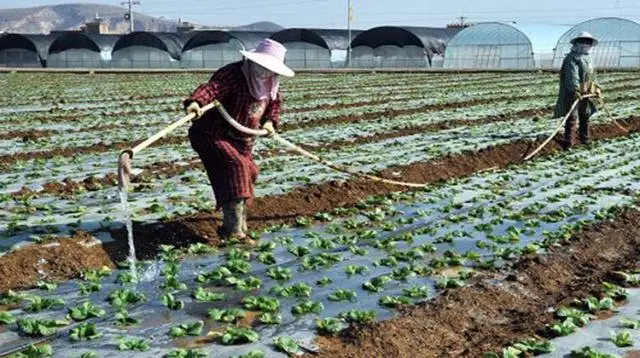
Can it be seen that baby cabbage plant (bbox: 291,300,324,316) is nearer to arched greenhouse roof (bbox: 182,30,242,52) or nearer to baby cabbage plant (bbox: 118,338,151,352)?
baby cabbage plant (bbox: 118,338,151,352)

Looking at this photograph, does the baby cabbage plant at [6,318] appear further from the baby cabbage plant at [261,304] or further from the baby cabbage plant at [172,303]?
the baby cabbage plant at [261,304]

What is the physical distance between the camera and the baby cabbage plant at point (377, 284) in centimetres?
601

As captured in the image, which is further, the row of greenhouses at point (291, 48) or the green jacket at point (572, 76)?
the row of greenhouses at point (291, 48)

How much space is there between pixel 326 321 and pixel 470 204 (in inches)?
177

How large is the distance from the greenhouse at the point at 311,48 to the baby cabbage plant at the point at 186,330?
56836mm

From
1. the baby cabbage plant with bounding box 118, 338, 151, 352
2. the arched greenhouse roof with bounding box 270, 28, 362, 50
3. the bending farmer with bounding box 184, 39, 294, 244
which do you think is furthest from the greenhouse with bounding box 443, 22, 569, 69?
the baby cabbage plant with bounding box 118, 338, 151, 352

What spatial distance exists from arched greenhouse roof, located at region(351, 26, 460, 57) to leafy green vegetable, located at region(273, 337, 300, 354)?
183ft

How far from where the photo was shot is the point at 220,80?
7.15 meters

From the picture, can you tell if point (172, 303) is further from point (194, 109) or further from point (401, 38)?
point (401, 38)

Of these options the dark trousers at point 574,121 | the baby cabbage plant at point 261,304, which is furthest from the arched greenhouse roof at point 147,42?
the baby cabbage plant at point 261,304

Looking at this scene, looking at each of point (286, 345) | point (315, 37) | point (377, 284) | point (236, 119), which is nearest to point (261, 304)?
point (286, 345)

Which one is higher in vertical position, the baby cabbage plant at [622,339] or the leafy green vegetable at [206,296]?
the baby cabbage plant at [622,339]

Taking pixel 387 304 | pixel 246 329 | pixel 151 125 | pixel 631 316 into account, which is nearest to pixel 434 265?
pixel 387 304

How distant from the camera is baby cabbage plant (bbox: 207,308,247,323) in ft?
17.3
